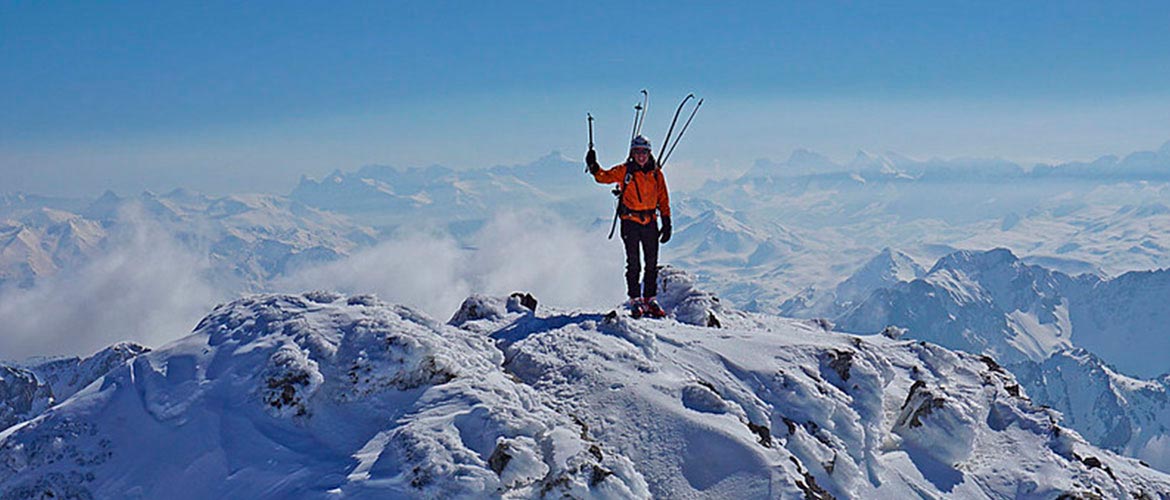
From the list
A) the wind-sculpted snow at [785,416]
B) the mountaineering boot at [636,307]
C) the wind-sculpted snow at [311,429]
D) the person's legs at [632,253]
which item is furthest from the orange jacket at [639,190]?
the wind-sculpted snow at [311,429]

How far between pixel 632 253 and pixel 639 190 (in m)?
1.82

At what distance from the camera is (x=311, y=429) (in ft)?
35.9

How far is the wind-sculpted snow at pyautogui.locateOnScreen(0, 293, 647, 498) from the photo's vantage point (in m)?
9.65

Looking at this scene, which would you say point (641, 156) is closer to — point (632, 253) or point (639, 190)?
point (639, 190)

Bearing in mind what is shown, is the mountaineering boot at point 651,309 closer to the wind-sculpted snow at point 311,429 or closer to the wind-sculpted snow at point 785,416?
the wind-sculpted snow at point 785,416

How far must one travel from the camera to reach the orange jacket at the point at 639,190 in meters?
18.5

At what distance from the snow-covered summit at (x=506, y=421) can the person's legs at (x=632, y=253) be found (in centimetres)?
226

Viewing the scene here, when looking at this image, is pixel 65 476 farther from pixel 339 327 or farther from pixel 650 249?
pixel 650 249

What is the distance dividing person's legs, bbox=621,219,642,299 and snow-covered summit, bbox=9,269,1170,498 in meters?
2.26

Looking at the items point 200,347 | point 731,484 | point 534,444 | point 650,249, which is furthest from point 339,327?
point 650,249

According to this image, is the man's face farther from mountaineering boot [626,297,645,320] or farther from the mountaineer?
mountaineering boot [626,297,645,320]

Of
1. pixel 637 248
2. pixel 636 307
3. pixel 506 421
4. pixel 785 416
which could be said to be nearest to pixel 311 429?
pixel 506 421

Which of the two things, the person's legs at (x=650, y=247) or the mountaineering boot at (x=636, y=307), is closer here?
the person's legs at (x=650, y=247)

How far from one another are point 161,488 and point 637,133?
13770 millimetres
